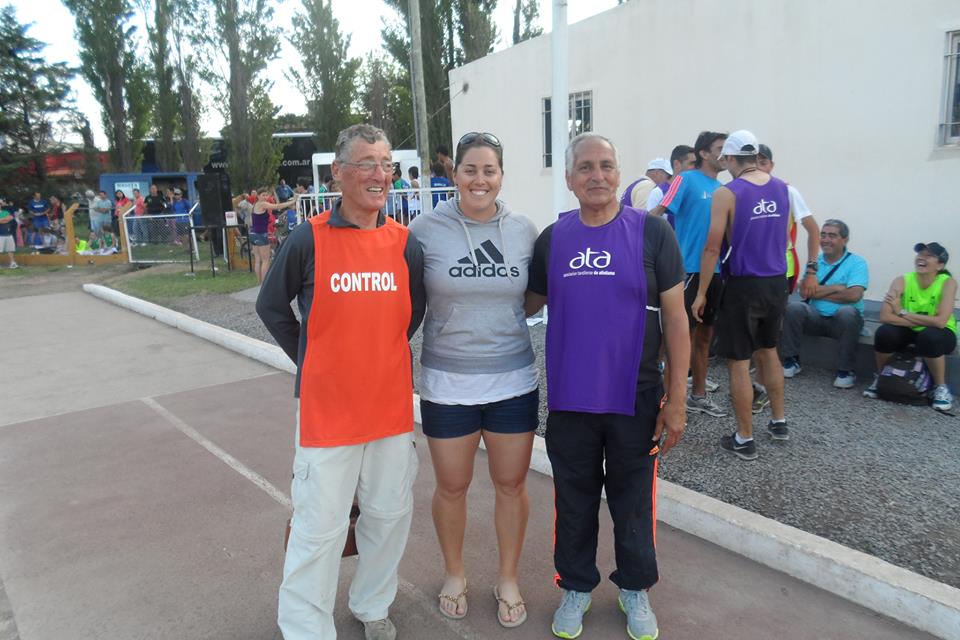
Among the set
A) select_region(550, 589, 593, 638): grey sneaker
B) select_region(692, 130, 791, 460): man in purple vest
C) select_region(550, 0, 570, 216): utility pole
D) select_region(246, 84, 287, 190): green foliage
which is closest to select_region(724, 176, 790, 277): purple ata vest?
select_region(692, 130, 791, 460): man in purple vest

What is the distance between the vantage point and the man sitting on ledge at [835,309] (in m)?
5.66

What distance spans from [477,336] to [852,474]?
2.68m

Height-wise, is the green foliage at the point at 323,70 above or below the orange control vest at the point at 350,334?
above

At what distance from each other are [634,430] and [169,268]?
16.3m

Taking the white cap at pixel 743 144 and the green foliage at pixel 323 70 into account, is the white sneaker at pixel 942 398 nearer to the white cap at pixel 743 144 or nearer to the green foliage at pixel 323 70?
the white cap at pixel 743 144

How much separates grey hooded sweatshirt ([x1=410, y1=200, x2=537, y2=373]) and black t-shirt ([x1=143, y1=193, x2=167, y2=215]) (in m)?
20.6

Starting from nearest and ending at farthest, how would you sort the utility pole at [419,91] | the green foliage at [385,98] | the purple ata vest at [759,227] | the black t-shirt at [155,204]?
the purple ata vest at [759,227]
the utility pole at [419,91]
the black t-shirt at [155,204]
the green foliage at [385,98]

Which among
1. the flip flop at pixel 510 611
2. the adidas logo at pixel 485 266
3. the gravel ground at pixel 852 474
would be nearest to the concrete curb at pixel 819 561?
the gravel ground at pixel 852 474

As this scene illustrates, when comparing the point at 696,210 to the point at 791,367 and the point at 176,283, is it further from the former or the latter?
the point at 176,283

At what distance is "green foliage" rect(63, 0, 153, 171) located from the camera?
98.7ft

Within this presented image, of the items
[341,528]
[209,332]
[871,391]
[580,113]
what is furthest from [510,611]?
[580,113]

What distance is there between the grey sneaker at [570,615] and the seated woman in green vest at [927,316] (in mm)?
3676

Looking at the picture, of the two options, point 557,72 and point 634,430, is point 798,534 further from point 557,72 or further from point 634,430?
point 557,72

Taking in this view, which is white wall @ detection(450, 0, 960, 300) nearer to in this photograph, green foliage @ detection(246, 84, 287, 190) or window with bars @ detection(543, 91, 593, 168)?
window with bars @ detection(543, 91, 593, 168)
